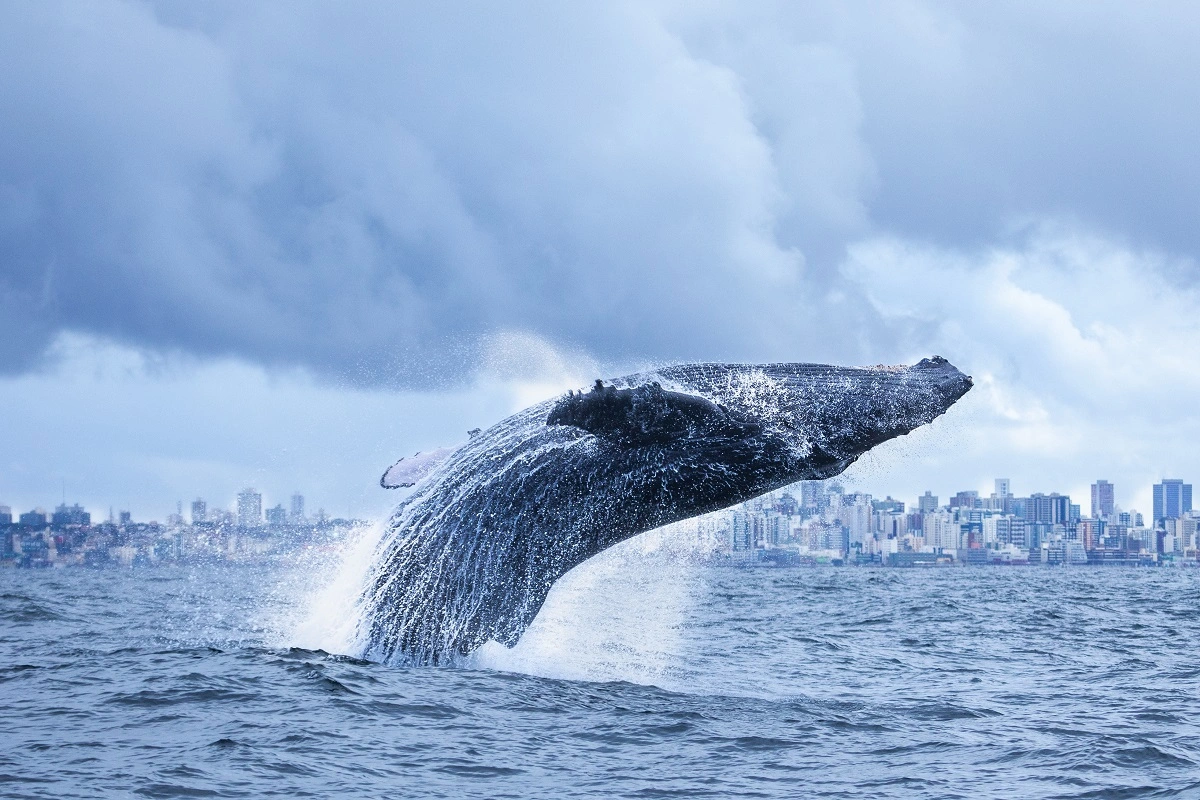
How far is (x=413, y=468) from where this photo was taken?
9.82 meters

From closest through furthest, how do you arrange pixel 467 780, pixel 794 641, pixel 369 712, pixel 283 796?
1. pixel 283 796
2. pixel 467 780
3. pixel 369 712
4. pixel 794 641

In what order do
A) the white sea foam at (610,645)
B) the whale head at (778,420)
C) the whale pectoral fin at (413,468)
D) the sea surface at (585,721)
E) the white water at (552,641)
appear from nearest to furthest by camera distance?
the sea surface at (585,721) < the whale head at (778,420) < the whale pectoral fin at (413,468) < the white water at (552,641) < the white sea foam at (610,645)

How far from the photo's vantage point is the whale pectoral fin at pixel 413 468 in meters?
9.66

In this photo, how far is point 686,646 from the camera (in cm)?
1381

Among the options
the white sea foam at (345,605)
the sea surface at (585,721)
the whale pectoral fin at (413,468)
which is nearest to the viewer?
the sea surface at (585,721)

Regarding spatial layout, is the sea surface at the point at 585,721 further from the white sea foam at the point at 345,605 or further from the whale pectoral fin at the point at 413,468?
the whale pectoral fin at the point at 413,468

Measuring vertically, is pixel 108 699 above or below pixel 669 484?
below

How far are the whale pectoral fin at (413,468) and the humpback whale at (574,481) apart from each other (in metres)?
0.01

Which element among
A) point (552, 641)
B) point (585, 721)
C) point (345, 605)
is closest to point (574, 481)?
point (585, 721)

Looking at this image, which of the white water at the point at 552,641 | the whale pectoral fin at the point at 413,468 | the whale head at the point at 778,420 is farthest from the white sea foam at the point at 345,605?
the whale head at the point at 778,420

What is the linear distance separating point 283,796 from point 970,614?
64.8 ft

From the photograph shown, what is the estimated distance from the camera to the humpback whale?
924 centimetres

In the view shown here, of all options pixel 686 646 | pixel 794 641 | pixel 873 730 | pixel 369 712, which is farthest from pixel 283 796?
pixel 794 641

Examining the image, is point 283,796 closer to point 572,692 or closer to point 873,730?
point 572,692
